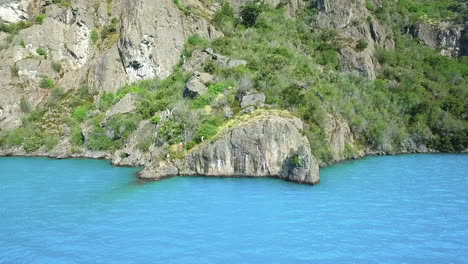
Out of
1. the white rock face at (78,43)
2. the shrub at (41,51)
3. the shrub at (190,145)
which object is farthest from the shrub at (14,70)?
the shrub at (190,145)

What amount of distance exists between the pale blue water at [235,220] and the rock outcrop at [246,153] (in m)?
1.84

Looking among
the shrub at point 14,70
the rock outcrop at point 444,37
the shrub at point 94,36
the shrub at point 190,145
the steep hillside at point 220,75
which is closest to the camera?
the shrub at point 190,145

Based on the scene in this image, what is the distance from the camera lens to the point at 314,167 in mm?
34031

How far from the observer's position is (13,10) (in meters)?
A: 73.8

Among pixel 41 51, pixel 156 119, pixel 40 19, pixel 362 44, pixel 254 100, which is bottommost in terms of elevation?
pixel 156 119

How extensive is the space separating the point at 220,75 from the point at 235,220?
106 ft

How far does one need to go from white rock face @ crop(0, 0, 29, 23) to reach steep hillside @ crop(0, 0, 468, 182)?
0.21m

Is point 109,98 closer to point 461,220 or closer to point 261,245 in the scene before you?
point 261,245

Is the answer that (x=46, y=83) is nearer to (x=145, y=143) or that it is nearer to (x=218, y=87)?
(x=145, y=143)

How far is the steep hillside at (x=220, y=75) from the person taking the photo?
46688 mm

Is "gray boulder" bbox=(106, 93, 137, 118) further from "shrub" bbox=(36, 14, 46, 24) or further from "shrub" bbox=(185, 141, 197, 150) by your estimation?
"shrub" bbox=(36, 14, 46, 24)

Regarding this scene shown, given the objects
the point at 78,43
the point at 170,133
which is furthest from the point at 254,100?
the point at 78,43

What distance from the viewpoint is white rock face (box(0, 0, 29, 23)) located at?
73125mm

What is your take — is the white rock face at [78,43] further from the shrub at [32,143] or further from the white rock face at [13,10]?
the shrub at [32,143]
